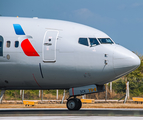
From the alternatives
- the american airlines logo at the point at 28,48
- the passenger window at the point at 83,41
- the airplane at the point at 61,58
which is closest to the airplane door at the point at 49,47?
the airplane at the point at 61,58

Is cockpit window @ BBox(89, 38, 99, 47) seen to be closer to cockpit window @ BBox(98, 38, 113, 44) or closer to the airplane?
the airplane

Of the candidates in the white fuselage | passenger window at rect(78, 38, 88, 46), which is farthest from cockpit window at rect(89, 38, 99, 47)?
passenger window at rect(78, 38, 88, 46)

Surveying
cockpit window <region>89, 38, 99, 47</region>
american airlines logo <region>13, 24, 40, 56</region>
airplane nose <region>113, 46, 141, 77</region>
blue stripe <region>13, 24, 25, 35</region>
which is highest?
blue stripe <region>13, 24, 25, 35</region>

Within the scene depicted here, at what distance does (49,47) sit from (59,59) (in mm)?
992

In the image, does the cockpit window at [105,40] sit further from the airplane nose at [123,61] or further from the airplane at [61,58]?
the airplane nose at [123,61]

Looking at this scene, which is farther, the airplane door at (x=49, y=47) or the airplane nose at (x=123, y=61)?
the airplane door at (x=49, y=47)

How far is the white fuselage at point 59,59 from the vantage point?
758 inches

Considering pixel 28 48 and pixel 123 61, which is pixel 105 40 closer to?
pixel 123 61

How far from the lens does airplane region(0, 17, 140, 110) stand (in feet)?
63.3

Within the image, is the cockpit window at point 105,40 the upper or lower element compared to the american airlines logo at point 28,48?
upper

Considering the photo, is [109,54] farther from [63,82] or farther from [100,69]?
[63,82]

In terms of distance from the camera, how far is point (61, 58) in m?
19.5

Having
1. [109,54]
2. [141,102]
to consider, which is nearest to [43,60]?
[109,54]

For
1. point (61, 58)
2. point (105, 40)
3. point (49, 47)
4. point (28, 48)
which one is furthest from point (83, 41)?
point (28, 48)
